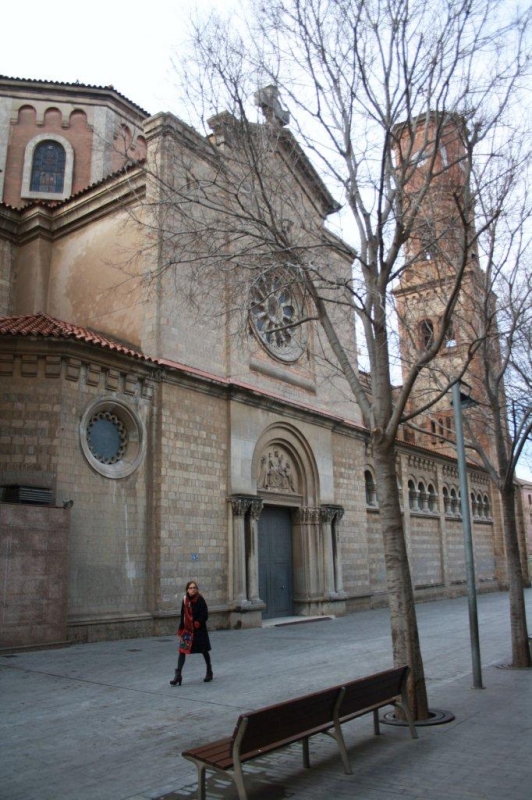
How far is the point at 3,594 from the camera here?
12.4 m

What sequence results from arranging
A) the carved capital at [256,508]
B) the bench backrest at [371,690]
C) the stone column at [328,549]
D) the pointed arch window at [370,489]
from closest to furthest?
the bench backrest at [371,690], the carved capital at [256,508], the stone column at [328,549], the pointed arch window at [370,489]

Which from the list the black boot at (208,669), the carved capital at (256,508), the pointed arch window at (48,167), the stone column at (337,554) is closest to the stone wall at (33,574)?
the black boot at (208,669)

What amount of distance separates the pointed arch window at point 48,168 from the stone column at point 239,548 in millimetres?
16013

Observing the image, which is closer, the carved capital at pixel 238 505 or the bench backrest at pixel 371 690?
the bench backrest at pixel 371 690

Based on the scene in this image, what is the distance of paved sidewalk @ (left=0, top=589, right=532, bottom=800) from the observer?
Result: 210 inches

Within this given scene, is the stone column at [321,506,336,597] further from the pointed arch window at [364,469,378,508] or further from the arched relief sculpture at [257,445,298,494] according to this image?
the pointed arch window at [364,469,378,508]

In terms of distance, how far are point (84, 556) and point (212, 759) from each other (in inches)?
404

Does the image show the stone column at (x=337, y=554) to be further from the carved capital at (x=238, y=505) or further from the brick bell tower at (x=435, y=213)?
the brick bell tower at (x=435, y=213)

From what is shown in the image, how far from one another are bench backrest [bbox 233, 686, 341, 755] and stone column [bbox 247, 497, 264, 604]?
41.9 feet

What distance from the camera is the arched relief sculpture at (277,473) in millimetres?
20562

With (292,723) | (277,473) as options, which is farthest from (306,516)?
(292,723)

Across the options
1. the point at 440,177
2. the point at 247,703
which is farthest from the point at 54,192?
the point at 247,703

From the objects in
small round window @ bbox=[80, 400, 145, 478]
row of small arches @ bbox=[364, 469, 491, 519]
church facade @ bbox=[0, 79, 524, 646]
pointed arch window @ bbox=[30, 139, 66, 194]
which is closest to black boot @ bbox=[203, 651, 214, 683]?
church facade @ bbox=[0, 79, 524, 646]

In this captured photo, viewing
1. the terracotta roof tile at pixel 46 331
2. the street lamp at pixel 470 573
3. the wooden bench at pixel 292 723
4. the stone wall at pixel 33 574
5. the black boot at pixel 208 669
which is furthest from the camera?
the terracotta roof tile at pixel 46 331
